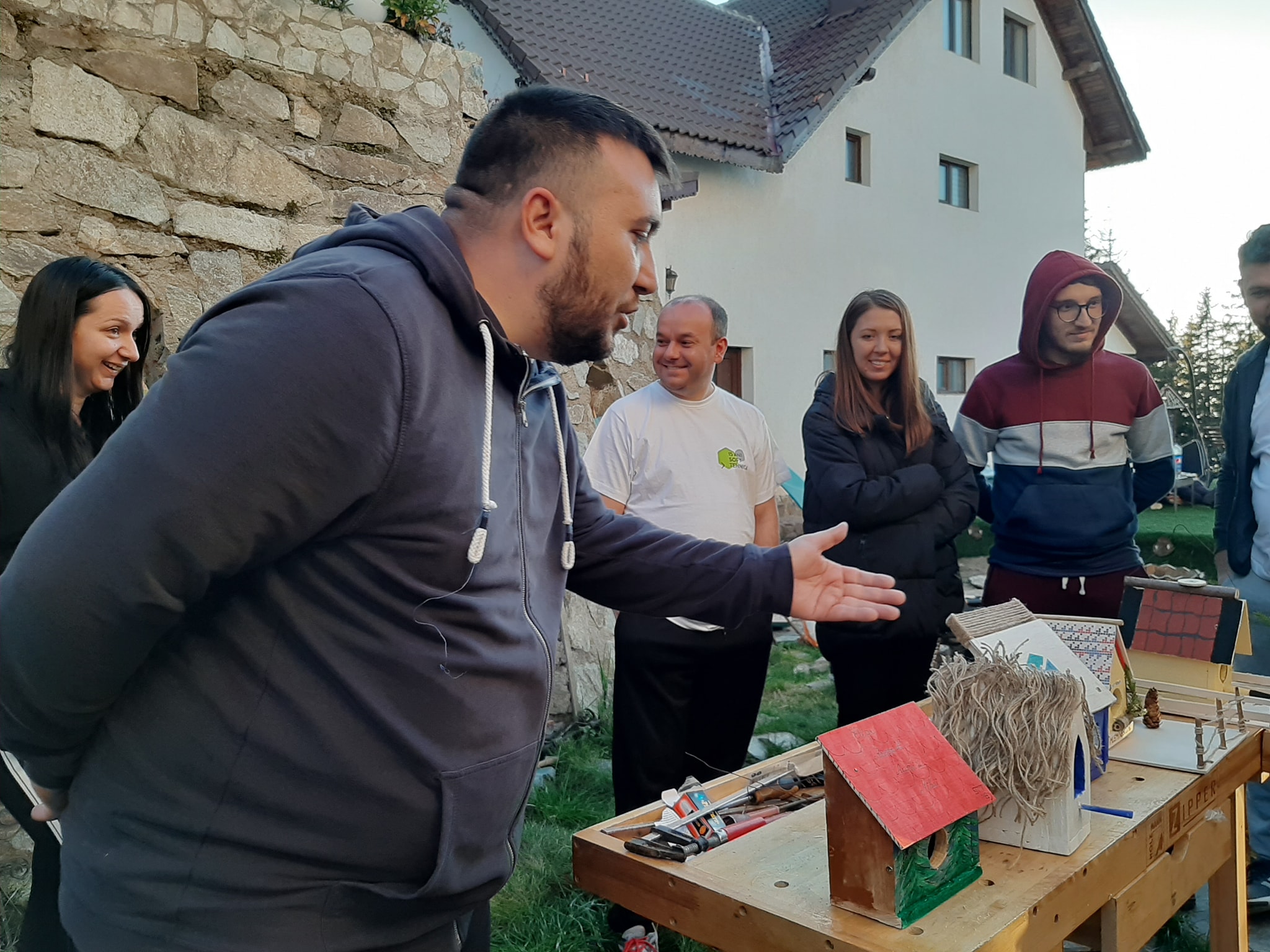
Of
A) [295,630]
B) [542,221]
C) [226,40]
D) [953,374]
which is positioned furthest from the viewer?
[953,374]

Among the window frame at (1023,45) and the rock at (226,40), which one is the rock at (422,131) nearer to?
the rock at (226,40)

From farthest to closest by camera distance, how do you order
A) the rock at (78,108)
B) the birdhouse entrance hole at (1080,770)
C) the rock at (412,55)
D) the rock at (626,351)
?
the rock at (626,351)
the rock at (412,55)
the rock at (78,108)
the birdhouse entrance hole at (1080,770)

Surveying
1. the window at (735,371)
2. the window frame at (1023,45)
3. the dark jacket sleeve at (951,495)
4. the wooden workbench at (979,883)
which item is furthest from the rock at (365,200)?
the window frame at (1023,45)

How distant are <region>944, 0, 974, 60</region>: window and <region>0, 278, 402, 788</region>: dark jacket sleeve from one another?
13.7 metres

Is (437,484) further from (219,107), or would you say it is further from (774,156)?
(774,156)

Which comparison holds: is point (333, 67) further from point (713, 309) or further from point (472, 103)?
point (713, 309)

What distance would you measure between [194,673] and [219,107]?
293cm

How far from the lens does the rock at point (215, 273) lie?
131 inches

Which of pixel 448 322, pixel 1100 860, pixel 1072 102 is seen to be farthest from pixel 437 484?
pixel 1072 102

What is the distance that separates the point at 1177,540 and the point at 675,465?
6.56m

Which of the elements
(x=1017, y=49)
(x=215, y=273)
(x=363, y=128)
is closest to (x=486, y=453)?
(x=215, y=273)

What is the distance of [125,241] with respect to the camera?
3.11m

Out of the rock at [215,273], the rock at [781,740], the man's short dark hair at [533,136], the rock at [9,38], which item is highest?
the rock at [9,38]

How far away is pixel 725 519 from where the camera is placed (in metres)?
2.97
